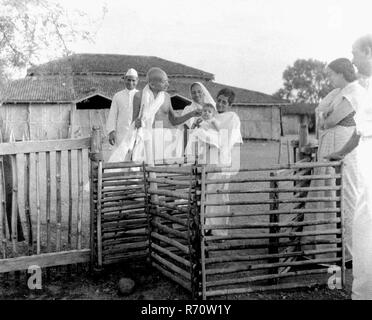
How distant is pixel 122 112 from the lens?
811 cm

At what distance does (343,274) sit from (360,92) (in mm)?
1788

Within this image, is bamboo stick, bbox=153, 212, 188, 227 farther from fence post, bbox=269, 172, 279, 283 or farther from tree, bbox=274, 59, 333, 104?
tree, bbox=274, 59, 333, 104

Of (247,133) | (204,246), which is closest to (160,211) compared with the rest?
(204,246)

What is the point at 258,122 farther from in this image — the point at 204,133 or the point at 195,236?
the point at 195,236

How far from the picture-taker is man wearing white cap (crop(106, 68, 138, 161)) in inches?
313

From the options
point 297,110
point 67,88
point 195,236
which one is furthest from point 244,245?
point 297,110

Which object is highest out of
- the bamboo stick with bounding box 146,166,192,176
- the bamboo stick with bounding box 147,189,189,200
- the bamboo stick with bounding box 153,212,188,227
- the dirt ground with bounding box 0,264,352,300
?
the bamboo stick with bounding box 146,166,192,176

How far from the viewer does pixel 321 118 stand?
18.2 feet

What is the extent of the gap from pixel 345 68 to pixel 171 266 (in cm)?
279

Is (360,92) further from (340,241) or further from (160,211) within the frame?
(160,211)

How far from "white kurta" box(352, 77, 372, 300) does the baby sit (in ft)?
8.08

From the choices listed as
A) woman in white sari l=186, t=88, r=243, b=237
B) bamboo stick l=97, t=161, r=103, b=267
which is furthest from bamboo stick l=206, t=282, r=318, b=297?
woman in white sari l=186, t=88, r=243, b=237

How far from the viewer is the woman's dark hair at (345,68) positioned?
5145mm
